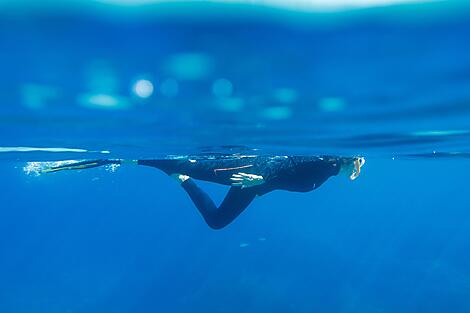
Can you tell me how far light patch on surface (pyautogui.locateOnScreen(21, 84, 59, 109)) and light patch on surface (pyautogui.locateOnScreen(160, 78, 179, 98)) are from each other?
6.70 ft

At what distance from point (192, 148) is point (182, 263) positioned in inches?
1155

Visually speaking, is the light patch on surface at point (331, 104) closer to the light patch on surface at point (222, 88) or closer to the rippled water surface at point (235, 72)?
the rippled water surface at point (235, 72)

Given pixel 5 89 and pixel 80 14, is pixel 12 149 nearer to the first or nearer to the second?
pixel 5 89

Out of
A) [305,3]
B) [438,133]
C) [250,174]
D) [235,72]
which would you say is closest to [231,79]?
[235,72]

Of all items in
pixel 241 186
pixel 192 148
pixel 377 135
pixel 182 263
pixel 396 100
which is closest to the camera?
pixel 396 100

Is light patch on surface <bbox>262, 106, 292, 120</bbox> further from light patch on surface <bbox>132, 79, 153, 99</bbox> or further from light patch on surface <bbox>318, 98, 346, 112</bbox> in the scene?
light patch on surface <bbox>132, 79, 153, 99</bbox>

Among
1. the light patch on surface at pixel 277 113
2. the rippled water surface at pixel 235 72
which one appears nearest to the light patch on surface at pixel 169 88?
the rippled water surface at pixel 235 72

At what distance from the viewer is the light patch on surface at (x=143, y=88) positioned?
691 centimetres

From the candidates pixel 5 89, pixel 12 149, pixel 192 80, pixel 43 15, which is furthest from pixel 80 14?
pixel 12 149

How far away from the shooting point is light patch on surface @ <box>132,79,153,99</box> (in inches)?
272

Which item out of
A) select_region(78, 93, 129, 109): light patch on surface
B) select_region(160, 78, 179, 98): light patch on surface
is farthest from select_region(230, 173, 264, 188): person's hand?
select_region(160, 78, 179, 98): light patch on surface

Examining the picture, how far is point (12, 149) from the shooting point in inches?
635

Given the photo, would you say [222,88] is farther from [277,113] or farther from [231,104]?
[277,113]

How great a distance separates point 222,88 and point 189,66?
1.36 metres
